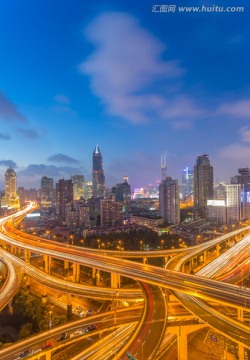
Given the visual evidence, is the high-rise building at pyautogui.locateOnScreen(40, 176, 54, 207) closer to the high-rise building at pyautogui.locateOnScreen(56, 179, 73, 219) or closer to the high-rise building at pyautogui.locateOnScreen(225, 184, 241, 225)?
the high-rise building at pyautogui.locateOnScreen(56, 179, 73, 219)

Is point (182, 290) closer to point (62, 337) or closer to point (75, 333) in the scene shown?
point (75, 333)

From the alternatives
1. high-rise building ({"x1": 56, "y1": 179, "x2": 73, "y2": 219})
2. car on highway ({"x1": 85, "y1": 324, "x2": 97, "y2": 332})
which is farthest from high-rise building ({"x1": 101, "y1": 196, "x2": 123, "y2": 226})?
car on highway ({"x1": 85, "y1": 324, "x2": 97, "y2": 332})

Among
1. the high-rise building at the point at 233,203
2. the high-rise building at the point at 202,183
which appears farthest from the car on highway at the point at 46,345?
the high-rise building at the point at 202,183

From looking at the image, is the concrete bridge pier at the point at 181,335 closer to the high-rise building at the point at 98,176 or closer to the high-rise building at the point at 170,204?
the high-rise building at the point at 170,204

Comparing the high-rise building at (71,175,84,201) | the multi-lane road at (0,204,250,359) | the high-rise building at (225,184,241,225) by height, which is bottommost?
the multi-lane road at (0,204,250,359)

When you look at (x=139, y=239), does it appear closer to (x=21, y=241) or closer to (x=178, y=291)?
(x=21, y=241)

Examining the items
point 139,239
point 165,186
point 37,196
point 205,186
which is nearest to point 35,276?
point 139,239

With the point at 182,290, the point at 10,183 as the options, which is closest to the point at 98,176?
the point at 10,183
